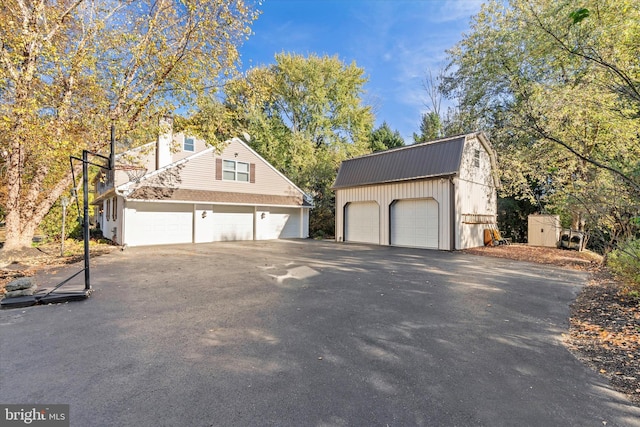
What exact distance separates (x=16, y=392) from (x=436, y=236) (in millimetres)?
13533

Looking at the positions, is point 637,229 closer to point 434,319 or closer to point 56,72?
point 434,319

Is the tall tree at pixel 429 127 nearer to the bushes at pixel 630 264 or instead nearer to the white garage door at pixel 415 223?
the white garage door at pixel 415 223

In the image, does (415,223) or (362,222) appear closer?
(415,223)

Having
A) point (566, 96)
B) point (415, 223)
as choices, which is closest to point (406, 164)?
point (415, 223)

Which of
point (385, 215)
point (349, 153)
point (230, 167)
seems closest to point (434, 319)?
point (385, 215)

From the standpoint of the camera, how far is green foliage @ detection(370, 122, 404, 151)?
2598cm

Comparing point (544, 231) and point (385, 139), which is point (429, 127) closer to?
point (385, 139)

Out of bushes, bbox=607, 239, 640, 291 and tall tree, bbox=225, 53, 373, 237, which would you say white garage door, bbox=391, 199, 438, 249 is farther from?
tall tree, bbox=225, 53, 373, 237

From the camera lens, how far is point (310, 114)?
2741 cm

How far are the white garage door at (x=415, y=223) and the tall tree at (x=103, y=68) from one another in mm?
9958

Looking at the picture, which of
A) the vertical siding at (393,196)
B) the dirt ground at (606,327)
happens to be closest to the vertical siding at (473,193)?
the vertical siding at (393,196)

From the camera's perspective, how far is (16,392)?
253 centimetres

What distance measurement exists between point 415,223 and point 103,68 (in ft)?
46.1

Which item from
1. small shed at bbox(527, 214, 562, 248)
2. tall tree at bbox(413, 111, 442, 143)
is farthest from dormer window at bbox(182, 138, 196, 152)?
small shed at bbox(527, 214, 562, 248)
